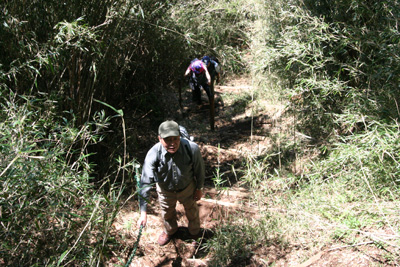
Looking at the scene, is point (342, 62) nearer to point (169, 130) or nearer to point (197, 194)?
point (197, 194)

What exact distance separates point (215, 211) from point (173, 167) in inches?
55.1

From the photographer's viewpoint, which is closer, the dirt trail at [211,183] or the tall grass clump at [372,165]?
the tall grass clump at [372,165]

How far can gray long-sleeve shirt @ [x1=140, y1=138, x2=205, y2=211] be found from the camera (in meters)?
3.11

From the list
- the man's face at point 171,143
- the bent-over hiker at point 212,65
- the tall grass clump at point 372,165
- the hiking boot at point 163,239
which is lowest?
the hiking boot at point 163,239

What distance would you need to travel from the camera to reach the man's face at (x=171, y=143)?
295 cm

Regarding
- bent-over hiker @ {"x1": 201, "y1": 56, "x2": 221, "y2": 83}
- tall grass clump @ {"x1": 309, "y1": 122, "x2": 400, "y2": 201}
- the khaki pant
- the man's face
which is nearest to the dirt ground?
the khaki pant

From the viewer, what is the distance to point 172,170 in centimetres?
319

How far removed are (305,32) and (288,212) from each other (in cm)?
278

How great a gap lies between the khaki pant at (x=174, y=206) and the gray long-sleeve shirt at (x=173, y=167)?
0.11 metres

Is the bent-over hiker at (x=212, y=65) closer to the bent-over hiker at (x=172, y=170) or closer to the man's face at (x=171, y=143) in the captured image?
the bent-over hiker at (x=172, y=170)

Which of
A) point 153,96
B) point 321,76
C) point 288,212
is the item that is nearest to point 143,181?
point 288,212

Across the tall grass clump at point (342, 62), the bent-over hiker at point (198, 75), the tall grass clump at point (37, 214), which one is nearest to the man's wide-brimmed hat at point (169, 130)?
the tall grass clump at point (37, 214)

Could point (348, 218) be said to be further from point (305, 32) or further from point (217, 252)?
point (305, 32)

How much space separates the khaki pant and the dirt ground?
162mm
